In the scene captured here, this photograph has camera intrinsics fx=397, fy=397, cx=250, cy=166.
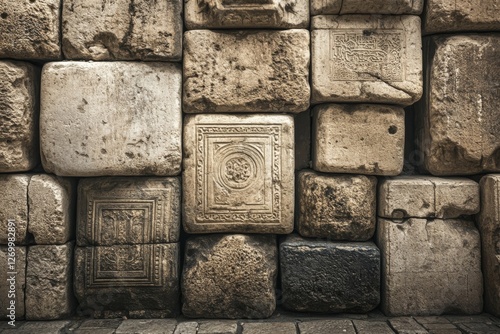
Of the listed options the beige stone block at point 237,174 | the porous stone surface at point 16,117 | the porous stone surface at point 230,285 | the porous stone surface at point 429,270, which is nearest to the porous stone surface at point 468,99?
the porous stone surface at point 429,270

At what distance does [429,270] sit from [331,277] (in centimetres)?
71

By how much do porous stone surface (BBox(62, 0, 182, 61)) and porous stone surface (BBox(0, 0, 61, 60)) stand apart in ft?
0.37

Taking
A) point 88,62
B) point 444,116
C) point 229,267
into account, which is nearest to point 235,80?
point 88,62

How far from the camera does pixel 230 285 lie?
2844 millimetres

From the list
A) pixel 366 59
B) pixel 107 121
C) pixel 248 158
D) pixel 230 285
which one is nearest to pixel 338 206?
pixel 248 158

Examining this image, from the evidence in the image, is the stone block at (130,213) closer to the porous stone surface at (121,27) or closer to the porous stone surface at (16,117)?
the porous stone surface at (16,117)

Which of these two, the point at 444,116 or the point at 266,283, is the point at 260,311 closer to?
the point at 266,283

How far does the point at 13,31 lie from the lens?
2.75m

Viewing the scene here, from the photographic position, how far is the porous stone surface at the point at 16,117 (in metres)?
2.74

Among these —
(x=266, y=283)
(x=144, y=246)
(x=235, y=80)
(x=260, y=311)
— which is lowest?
(x=260, y=311)

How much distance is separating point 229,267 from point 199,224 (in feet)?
1.23

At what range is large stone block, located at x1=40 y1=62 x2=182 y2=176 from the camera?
279 centimetres

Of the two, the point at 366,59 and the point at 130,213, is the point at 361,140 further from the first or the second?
the point at 130,213

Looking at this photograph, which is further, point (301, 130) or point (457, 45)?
point (301, 130)
